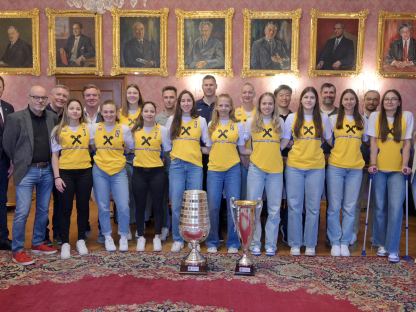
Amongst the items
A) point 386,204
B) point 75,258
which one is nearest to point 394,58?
point 386,204

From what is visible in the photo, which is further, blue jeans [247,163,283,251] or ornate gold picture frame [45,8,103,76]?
ornate gold picture frame [45,8,103,76]

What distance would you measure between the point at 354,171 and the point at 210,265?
1.74m

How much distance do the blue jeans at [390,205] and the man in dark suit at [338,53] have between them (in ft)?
13.6

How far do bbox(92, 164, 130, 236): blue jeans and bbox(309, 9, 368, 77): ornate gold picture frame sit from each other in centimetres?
486

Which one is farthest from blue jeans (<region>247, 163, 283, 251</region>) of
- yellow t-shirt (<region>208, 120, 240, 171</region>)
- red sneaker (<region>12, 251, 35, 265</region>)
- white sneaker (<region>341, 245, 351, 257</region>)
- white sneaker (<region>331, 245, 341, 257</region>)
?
red sneaker (<region>12, 251, 35, 265</region>)

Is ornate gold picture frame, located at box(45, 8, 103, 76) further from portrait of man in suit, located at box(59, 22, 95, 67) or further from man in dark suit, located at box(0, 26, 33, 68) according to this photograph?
man in dark suit, located at box(0, 26, 33, 68)

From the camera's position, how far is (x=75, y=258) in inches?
170

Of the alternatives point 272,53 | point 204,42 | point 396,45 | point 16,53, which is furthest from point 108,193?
point 396,45

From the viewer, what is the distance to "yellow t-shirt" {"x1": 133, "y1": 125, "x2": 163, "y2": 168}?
14.9 ft

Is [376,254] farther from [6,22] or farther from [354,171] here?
[6,22]

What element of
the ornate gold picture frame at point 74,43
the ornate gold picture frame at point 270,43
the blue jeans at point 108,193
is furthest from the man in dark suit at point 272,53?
the blue jeans at point 108,193

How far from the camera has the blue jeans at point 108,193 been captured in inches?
179

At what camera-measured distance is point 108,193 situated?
461 centimetres

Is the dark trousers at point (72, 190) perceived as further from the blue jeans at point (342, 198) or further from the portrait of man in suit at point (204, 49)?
the portrait of man in suit at point (204, 49)
